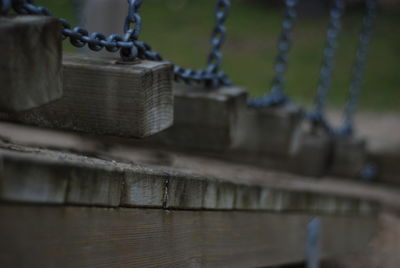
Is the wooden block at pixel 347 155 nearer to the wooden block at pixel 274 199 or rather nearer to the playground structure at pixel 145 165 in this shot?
the playground structure at pixel 145 165

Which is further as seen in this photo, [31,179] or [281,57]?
[281,57]

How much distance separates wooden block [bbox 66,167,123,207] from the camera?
1.44 metres

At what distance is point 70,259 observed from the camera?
4.93 ft

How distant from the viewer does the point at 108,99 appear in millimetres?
1910

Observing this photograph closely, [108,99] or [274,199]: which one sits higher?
[108,99]

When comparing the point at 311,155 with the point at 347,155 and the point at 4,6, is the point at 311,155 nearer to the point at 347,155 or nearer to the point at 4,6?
the point at 347,155

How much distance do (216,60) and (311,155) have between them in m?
1.43

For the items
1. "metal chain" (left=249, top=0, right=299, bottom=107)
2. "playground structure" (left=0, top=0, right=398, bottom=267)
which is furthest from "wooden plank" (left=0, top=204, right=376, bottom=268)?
"metal chain" (left=249, top=0, right=299, bottom=107)

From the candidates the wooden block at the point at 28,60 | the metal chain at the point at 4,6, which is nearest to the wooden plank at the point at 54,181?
the wooden block at the point at 28,60

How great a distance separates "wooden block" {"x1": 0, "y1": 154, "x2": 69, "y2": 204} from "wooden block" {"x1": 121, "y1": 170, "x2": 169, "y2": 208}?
276mm

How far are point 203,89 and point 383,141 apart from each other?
8.88 feet

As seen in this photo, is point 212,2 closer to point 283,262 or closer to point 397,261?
point 397,261

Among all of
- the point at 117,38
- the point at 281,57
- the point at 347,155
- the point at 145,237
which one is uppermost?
the point at 117,38

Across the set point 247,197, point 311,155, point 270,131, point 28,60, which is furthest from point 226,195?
point 311,155
